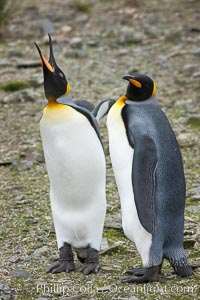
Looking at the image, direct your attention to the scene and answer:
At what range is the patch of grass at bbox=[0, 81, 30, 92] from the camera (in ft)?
31.2

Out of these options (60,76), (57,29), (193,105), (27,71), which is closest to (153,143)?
(60,76)

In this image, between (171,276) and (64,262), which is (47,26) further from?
(171,276)

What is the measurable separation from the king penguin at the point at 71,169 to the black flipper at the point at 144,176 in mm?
335

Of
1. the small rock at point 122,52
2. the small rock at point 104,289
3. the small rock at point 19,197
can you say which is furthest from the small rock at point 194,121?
the small rock at point 104,289

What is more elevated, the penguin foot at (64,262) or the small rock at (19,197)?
the penguin foot at (64,262)

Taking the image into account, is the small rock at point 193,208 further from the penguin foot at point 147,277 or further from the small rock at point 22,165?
the small rock at point 22,165

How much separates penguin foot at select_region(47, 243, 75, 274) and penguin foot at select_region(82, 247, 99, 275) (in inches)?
3.4

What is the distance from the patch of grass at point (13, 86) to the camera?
31.2ft

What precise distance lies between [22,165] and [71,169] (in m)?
2.67

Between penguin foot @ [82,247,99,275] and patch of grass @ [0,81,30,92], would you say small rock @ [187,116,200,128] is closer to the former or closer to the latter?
patch of grass @ [0,81,30,92]

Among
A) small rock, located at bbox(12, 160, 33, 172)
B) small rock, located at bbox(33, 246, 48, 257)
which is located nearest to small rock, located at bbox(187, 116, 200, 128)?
small rock, located at bbox(12, 160, 33, 172)

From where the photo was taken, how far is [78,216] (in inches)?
183

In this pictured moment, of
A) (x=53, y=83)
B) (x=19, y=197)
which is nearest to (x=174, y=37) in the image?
(x=19, y=197)

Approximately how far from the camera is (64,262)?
15.5 ft
